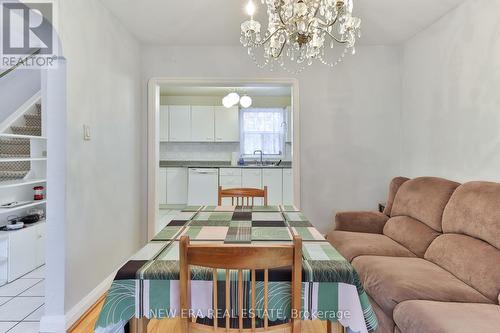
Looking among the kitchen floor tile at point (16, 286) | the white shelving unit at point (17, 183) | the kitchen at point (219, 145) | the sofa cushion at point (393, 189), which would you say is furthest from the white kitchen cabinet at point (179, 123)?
the sofa cushion at point (393, 189)

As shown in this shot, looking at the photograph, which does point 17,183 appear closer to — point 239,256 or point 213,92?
point 239,256

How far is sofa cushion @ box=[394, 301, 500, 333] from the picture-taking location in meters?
1.29

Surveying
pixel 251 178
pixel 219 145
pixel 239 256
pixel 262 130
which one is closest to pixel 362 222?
pixel 239 256

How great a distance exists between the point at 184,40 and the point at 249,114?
348cm

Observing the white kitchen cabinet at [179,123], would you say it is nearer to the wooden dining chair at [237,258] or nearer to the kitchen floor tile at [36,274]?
the kitchen floor tile at [36,274]

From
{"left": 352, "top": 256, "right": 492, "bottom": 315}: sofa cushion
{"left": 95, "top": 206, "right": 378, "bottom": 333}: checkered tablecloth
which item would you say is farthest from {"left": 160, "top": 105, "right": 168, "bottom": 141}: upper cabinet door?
{"left": 95, "top": 206, "right": 378, "bottom": 333}: checkered tablecloth

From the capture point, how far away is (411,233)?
2.42 m

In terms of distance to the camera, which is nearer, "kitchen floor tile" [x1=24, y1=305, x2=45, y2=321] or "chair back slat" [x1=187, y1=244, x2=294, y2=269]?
"chair back slat" [x1=187, y1=244, x2=294, y2=269]

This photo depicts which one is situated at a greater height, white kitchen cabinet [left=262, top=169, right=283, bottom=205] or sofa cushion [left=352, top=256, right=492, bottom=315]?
white kitchen cabinet [left=262, top=169, right=283, bottom=205]

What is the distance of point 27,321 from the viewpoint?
84.2 inches

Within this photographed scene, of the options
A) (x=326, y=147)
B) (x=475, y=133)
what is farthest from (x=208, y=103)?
(x=475, y=133)

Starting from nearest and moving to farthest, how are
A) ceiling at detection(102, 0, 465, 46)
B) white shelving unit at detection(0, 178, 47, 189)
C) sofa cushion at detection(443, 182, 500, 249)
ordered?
sofa cushion at detection(443, 182, 500, 249) → ceiling at detection(102, 0, 465, 46) → white shelving unit at detection(0, 178, 47, 189)

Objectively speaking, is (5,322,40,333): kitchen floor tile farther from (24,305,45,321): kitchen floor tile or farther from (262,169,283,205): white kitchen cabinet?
(262,169,283,205): white kitchen cabinet

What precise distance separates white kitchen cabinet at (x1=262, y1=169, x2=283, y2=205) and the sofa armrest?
2.78 m
